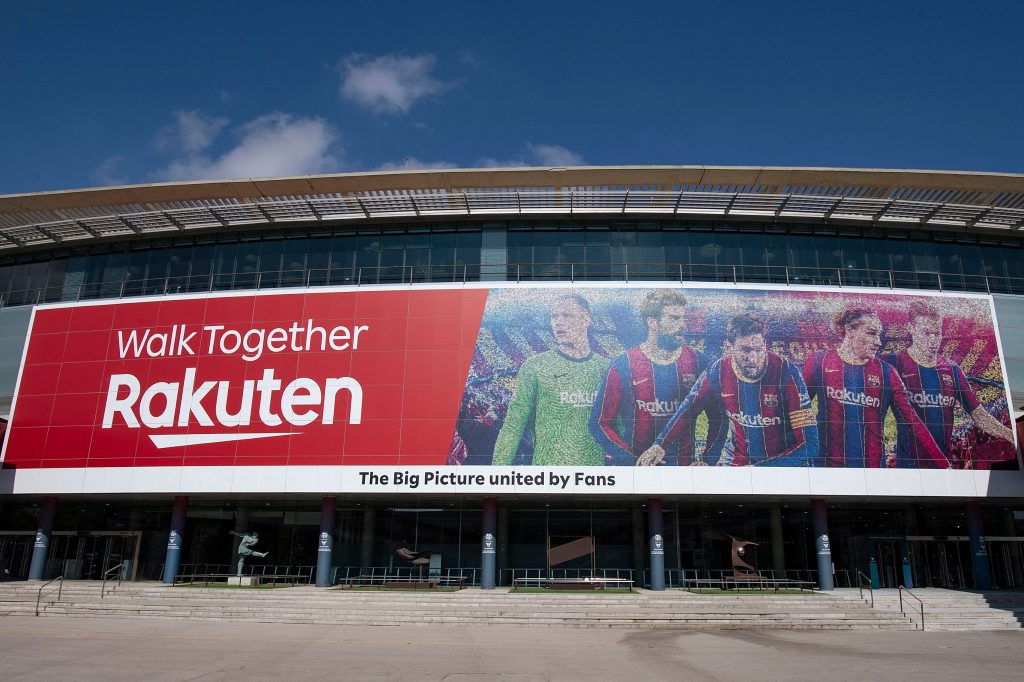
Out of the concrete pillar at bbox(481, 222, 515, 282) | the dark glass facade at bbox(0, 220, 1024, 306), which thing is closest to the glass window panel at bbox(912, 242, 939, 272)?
the dark glass facade at bbox(0, 220, 1024, 306)

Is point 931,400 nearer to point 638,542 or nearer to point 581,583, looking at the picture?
point 638,542

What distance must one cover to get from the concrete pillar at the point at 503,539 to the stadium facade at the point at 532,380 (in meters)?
0.09

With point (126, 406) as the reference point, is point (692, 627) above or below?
below

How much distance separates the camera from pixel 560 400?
3039 centimetres

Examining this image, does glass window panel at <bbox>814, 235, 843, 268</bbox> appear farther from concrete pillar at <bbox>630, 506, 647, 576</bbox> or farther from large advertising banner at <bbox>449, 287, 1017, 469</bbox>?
concrete pillar at <bbox>630, 506, 647, 576</bbox>

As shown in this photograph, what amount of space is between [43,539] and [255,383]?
11.4 m

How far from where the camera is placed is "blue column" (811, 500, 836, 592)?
97.7 ft

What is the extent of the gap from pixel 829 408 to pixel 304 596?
2139cm

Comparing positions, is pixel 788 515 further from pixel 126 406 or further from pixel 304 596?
pixel 126 406

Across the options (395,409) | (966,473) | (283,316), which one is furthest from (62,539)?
(966,473)

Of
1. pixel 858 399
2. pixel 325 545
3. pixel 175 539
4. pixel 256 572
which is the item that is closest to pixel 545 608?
pixel 325 545

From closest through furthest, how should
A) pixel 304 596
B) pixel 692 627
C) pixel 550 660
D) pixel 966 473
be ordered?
1. pixel 550 660
2. pixel 692 627
3. pixel 304 596
4. pixel 966 473

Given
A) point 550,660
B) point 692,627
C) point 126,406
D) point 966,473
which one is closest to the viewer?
point 550,660

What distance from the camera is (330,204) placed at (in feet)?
110
